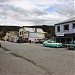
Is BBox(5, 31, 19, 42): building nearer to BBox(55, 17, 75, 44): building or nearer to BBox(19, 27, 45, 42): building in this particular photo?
BBox(19, 27, 45, 42): building

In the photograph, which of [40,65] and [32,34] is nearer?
[40,65]

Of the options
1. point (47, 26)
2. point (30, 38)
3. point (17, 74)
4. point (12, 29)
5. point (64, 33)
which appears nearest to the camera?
point (17, 74)

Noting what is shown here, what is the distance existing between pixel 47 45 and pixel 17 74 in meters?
46.0

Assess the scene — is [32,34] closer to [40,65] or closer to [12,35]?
[12,35]

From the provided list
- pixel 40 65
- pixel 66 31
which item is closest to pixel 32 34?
pixel 66 31

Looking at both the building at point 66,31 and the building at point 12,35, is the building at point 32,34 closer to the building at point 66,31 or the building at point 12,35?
the building at point 12,35

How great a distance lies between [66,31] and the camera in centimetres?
6059

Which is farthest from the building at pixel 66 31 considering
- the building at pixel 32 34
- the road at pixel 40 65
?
the building at pixel 32 34

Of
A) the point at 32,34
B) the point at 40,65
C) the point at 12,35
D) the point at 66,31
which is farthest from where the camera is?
the point at 12,35

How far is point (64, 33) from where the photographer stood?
201 ft

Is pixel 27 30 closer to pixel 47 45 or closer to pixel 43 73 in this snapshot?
pixel 47 45

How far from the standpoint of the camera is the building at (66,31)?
57.8 meters

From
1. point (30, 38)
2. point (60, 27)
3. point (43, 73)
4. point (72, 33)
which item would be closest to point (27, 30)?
point (30, 38)

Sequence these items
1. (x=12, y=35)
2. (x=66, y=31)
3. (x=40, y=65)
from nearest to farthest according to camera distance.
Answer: (x=40, y=65)
(x=66, y=31)
(x=12, y=35)
